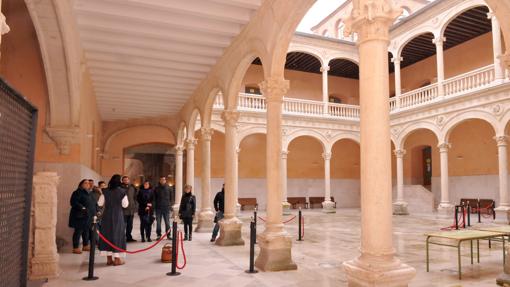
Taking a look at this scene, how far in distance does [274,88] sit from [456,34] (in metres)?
17.4

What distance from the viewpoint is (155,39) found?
8.90 meters

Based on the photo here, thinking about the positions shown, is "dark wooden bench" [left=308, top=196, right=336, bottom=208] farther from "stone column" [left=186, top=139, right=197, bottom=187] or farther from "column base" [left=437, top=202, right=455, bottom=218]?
"stone column" [left=186, top=139, right=197, bottom=187]

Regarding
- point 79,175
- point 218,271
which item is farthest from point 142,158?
point 218,271

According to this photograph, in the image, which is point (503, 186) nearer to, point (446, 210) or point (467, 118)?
point (446, 210)

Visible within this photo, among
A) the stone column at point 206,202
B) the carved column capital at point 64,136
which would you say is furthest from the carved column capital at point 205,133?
the carved column capital at point 64,136

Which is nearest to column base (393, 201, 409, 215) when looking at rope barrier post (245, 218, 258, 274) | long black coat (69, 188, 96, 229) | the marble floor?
the marble floor

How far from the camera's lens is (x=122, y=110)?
16.6 m

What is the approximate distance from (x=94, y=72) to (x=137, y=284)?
7.26 metres

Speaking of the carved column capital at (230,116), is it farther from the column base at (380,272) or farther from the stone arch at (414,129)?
the stone arch at (414,129)

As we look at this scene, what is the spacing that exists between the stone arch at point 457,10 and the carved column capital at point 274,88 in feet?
43.4

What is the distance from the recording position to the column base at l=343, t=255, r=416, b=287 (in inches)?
162

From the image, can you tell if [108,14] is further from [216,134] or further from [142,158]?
[142,158]

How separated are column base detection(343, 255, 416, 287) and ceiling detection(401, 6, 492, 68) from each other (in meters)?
16.9

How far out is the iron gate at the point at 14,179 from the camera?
387cm
